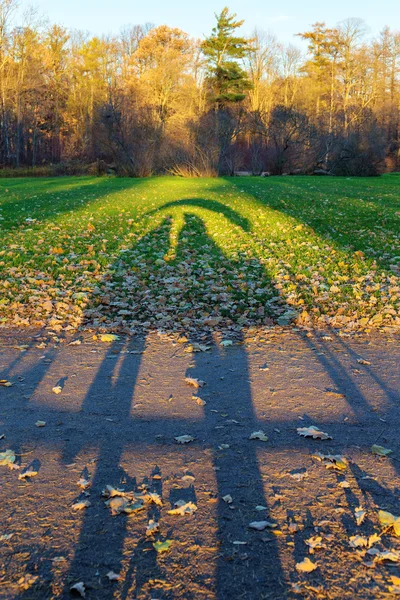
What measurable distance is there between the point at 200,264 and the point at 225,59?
47.3 m

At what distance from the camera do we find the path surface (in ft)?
7.86

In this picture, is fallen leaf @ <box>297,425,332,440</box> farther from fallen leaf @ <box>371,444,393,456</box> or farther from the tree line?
the tree line

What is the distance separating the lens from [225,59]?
5072 cm

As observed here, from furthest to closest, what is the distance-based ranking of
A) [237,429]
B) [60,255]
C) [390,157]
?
[390,157] < [60,255] < [237,429]

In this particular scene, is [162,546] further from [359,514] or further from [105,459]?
[359,514]

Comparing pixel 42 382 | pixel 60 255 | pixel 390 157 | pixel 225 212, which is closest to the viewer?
pixel 42 382

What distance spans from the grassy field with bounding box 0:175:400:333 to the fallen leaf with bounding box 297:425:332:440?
8.22 feet

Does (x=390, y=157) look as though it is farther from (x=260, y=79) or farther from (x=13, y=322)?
(x=13, y=322)

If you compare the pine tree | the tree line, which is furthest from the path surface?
the pine tree

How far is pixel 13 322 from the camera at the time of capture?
6.21 meters

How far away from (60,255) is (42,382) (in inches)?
210

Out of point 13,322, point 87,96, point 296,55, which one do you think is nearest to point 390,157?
point 296,55

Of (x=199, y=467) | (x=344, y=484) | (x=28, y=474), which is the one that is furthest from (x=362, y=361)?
(x=28, y=474)

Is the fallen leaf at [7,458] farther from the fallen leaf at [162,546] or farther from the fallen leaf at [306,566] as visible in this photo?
the fallen leaf at [306,566]
